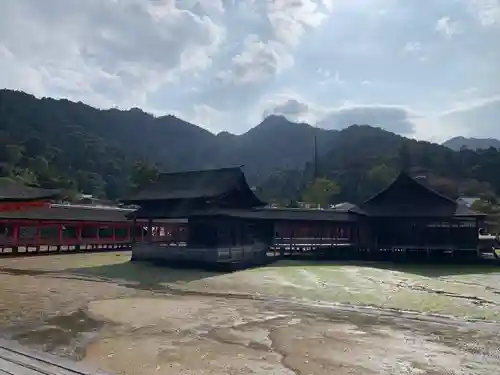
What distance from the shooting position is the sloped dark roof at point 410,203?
27.7 m

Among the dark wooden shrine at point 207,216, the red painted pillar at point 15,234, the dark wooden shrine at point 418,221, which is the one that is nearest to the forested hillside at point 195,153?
the dark wooden shrine at point 418,221

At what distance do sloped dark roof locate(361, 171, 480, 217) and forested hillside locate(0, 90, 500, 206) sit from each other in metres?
31.8

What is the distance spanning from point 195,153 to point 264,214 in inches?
3516

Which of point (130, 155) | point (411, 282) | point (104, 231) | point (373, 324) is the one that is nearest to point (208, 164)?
point (130, 155)

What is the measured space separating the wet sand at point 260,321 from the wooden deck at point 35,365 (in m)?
1.02

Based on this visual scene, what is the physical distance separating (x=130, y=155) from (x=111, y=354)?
97.9 m

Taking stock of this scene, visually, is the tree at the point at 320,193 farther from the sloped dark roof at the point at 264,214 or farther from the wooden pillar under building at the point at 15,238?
the wooden pillar under building at the point at 15,238

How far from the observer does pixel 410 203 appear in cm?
2933

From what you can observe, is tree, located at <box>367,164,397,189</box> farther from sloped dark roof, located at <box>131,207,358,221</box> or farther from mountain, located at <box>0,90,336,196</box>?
sloped dark roof, located at <box>131,207,358,221</box>

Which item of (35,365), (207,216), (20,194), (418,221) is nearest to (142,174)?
(20,194)

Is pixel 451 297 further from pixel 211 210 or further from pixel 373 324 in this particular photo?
pixel 211 210

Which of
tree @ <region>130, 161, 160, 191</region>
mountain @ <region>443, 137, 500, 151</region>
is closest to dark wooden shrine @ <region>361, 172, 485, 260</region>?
tree @ <region>130, 161, 160, 191</region>

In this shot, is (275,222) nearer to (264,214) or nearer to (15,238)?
(264,214)

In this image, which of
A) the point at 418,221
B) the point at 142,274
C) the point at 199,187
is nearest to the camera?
the point at 142,274
